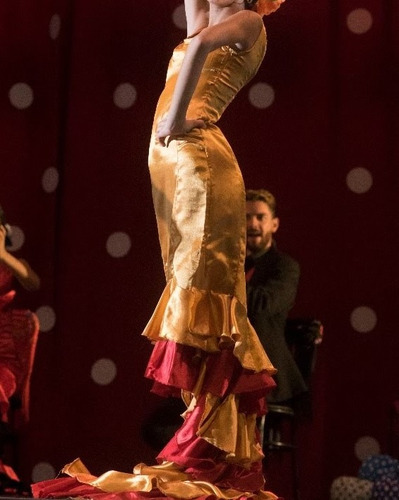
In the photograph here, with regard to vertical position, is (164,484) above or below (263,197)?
below

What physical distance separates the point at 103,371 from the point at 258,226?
2.79ft

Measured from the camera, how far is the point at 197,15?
98.2 inches

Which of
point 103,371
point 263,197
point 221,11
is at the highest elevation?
point 221,11

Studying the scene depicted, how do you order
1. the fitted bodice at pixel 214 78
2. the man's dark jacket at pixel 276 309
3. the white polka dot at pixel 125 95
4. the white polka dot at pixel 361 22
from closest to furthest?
1. the fitted bodice at pixel 214 78
2. the man's dark jacket at pixel 276 309
3. the white polka dot at pixel 361 22
4. the white polka dot at pixel 125 95

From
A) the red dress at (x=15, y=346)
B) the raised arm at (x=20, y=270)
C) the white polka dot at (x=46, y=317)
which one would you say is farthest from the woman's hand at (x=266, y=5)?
the white polka dot at (x=46, y=317)

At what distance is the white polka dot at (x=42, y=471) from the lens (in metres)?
3.87

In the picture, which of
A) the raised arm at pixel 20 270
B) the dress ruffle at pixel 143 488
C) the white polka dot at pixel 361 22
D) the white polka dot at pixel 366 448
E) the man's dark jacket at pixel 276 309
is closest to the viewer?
the dress ruffle at pixel 143 488

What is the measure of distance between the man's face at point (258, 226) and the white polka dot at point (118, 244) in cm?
62

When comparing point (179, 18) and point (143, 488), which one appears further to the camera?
point (179, 18)

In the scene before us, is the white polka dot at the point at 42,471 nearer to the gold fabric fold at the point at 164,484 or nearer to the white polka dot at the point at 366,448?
the white polka dot at the point at 366,448

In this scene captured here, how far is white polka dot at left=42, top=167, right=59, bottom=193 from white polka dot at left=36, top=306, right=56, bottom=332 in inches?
17.2

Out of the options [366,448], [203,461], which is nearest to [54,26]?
[366,448]

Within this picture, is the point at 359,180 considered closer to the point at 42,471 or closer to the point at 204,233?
the point at 42,471

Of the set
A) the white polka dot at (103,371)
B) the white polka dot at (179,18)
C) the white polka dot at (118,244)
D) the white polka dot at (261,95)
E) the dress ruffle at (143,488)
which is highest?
the white polka dot at (179,18)
